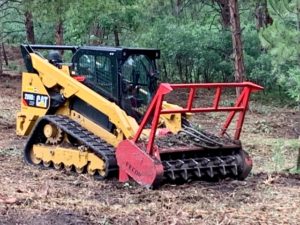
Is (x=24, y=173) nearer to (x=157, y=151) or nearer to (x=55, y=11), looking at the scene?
(x=157, y=151)

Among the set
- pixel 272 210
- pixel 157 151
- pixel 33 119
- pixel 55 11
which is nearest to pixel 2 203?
pixel 157 151

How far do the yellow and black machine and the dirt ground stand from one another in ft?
0.73

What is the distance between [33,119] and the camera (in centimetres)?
980

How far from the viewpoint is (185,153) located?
25.3ft

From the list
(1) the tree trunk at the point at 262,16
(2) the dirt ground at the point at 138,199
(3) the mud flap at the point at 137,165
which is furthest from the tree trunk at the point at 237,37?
(3) the mud flap at the point at 137,165

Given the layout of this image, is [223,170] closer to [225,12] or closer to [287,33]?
[287,33]

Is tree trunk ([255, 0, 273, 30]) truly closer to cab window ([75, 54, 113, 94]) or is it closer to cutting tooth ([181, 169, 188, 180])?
cab window ([75, 54, 113, 94])

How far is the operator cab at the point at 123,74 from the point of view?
8.80 m

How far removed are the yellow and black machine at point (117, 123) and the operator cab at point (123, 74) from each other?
14mm

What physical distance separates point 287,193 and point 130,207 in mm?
1840

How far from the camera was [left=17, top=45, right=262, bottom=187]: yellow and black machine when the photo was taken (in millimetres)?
7500

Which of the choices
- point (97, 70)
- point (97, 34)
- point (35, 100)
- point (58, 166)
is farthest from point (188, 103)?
point (97, 34)

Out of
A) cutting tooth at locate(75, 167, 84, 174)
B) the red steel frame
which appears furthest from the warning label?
the red steel frame

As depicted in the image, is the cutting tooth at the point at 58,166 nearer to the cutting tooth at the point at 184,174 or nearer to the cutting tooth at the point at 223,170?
the cutting tooth at the point at 184,174
